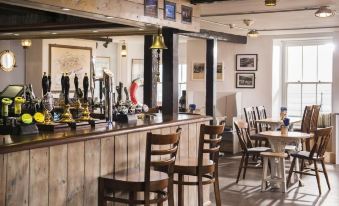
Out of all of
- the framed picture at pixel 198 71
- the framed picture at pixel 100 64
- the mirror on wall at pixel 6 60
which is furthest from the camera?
the framed picture at pixel 100 64

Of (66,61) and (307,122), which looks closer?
(307,122)

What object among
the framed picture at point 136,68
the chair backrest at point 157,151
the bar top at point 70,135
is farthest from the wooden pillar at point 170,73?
the framed picture at point 136,68

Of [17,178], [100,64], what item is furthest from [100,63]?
[17,178]

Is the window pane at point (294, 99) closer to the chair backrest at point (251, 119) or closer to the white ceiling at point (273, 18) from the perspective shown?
the white ceiling at point (273, 18)

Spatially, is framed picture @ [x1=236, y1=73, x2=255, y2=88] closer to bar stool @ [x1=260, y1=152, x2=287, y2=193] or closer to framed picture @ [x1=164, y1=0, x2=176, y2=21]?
bar stool @ [x1=260, y1=152, x2=287, y2=193]

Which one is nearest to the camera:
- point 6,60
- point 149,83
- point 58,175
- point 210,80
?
point 58,175

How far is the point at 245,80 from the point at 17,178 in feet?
29.1

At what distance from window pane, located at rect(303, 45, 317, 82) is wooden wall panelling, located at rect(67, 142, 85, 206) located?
8.41 meters

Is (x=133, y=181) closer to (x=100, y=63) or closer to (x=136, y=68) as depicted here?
(x=100, y=63)

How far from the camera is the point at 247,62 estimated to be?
11.5m

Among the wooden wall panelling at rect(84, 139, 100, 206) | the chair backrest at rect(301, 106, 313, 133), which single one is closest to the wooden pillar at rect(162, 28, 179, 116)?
the wooden wall panelling at rect(84, 139, 100, 206)

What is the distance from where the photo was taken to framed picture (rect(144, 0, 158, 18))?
532cm

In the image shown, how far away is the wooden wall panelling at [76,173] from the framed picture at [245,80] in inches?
320

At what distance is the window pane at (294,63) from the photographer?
11.3 m
